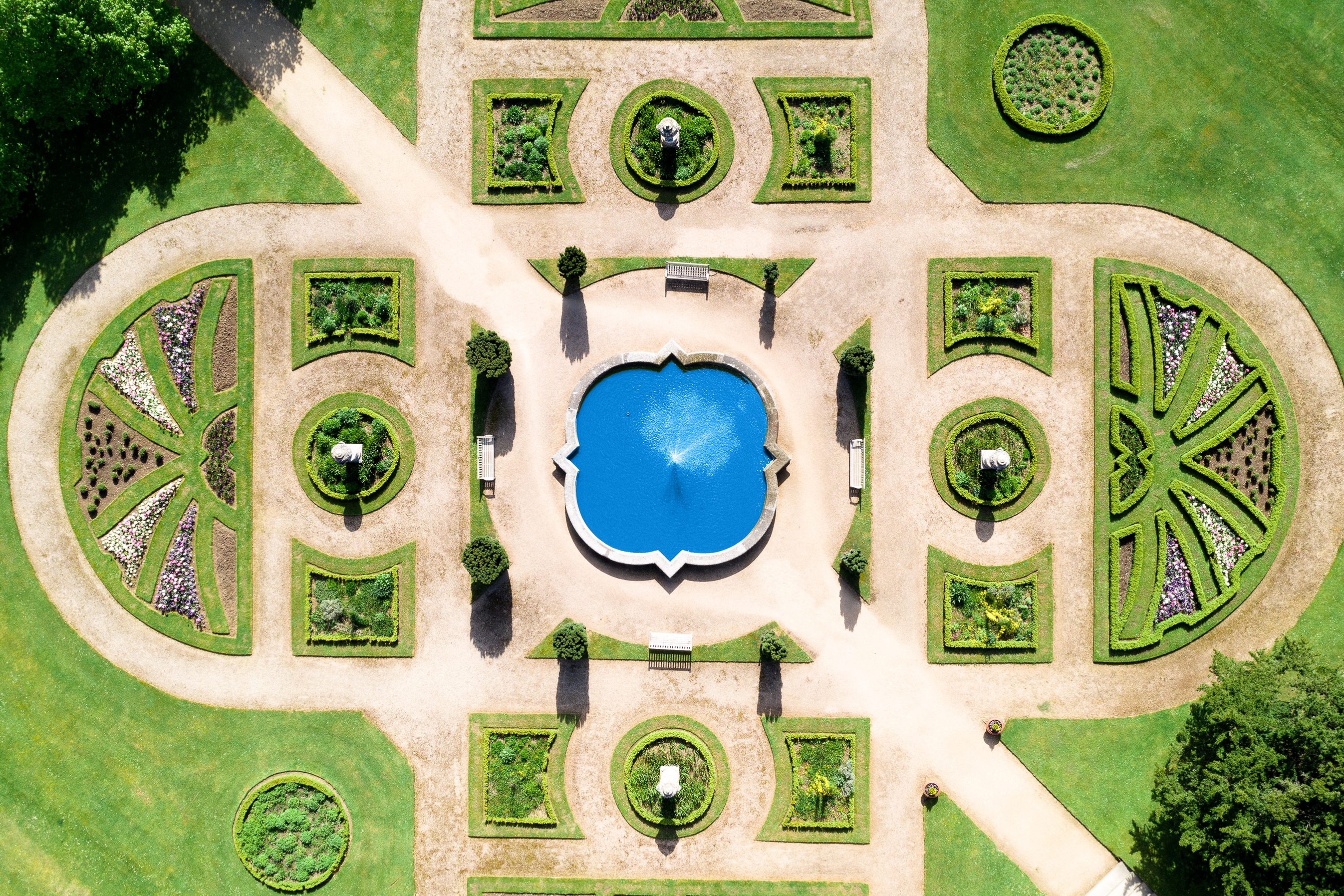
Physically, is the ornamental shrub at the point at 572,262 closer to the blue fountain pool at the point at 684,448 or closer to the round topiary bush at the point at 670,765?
the blue fountain pool at the point at 684,448

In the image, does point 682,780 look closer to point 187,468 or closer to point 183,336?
point 187,468

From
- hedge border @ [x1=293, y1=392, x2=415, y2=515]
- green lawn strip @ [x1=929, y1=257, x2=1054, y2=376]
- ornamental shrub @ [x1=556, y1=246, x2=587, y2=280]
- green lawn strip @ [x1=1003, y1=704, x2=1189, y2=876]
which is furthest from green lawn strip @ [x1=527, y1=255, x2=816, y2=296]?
green lawn strip @ [x1=1003, y1=704, x2=1189, y2=876]

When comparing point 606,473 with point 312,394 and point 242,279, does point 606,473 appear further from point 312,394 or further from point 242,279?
point 242,279

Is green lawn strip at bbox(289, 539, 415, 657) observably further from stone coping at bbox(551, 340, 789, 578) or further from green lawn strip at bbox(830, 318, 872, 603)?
green lawn strip at bbox(830, 318, 872, 603)

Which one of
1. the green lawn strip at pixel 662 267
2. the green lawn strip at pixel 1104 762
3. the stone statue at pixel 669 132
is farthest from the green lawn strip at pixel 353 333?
the green lawn strip at pixel 1104 762

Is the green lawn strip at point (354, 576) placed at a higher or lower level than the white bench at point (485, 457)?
lower

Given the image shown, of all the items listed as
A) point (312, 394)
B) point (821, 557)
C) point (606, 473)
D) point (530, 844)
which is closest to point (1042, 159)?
point (821, 557)

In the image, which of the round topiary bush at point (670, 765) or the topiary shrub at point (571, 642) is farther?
the round topiary bush at point (670, 765)
